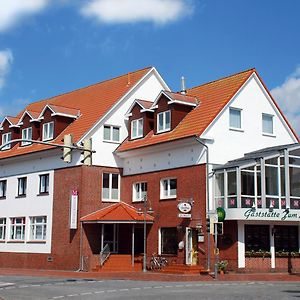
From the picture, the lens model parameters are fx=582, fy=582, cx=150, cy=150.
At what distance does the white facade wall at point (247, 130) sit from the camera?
1282 inches

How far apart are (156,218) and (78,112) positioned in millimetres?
10434

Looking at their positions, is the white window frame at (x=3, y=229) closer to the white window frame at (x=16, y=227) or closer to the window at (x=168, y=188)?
the white window frame at (x=16, y=227)

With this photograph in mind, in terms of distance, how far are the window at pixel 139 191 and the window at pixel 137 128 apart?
3174mm

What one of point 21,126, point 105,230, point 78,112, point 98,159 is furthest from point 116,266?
point 21,126

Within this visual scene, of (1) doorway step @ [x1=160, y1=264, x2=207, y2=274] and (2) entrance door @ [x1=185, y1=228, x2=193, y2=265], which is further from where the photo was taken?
(2) entrance door @ [x1=185, y1=228, x2=193, y2=265]

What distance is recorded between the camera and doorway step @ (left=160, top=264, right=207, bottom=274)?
30.5 meters

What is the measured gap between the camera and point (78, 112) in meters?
40.6

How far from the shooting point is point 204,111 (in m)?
34.0

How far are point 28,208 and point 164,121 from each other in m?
11.6

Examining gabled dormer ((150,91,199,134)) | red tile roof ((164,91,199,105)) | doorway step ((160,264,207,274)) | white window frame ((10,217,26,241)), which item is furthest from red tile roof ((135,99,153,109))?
white window frame ((10,217,26,241))

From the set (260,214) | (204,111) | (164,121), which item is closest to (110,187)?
(164,121)

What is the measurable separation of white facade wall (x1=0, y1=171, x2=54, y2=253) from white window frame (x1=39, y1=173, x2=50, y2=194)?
240 millimetres

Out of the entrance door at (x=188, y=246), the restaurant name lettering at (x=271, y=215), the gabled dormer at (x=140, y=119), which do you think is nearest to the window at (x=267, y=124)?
the restaurant name lettering at (x=271, y=215)

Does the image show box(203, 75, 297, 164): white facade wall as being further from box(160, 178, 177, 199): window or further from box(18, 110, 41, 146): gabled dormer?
box(18, 110, 41, 146): gabled dormer
